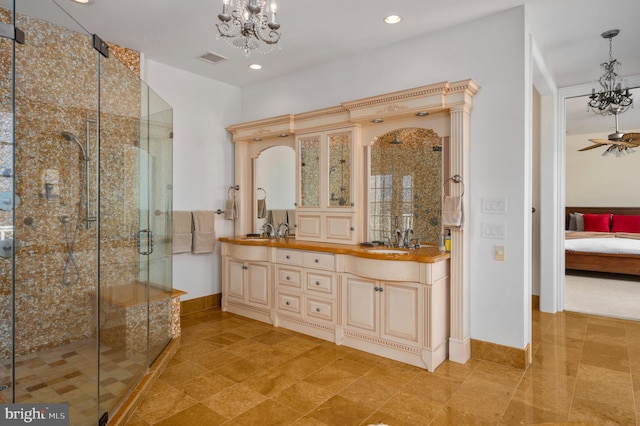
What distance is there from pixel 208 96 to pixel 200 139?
554 mm

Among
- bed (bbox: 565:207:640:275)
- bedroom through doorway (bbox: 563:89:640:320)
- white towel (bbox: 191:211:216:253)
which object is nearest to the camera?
→ white towel (bbox: 191:211:216:253)

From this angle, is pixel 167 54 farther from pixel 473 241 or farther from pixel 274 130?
pixel 473 241

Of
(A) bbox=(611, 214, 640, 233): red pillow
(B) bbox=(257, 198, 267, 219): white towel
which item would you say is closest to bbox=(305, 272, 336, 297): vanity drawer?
(B) bbox=(257, 198, 267, 219): white towel

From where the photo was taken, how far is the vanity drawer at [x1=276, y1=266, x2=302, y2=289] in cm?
378

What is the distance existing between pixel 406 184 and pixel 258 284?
73.8 inches

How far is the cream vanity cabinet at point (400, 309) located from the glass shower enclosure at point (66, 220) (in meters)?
1.69

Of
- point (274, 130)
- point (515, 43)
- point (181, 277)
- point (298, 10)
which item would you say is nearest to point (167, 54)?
point (274, 130)

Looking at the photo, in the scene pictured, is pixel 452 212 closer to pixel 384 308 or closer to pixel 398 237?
pixel 398 237

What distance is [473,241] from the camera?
10.3ft

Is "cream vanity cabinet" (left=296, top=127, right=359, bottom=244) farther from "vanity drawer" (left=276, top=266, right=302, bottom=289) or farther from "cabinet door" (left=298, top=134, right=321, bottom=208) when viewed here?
"vanity drawer" (left=276, top=266, right=302, bottom=289)

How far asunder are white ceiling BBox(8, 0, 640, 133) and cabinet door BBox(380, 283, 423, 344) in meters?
2.19

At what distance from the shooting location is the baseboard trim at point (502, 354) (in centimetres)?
295

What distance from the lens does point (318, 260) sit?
11.9 ft

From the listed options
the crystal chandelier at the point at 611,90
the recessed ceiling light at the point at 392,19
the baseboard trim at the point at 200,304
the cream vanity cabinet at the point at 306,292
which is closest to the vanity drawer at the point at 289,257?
the cream vanity cabinet at the point at 306,292
